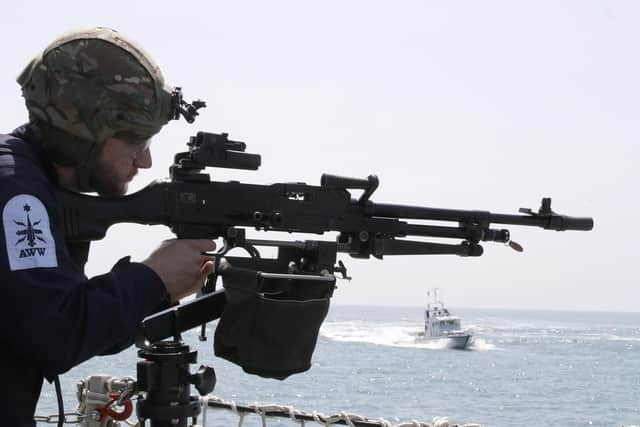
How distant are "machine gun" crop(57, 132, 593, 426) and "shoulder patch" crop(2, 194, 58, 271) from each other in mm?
345

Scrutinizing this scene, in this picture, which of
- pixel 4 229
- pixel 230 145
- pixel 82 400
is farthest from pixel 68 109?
pixel 82 400

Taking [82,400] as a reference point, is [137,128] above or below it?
above

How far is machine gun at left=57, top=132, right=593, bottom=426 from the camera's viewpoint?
8.27 ft

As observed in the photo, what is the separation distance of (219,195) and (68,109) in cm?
86

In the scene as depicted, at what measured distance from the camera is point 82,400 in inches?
182

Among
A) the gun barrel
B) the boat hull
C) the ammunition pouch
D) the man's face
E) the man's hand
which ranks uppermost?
the man's face

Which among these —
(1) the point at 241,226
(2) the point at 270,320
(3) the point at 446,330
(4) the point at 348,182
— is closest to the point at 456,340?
(3) the point at 446,330

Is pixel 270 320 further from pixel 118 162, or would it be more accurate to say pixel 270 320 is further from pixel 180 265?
pixel 118 162

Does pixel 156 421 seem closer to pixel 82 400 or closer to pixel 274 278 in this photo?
pixel 274 278

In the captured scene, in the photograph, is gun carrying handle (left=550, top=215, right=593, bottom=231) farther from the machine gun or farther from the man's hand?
the man's hand

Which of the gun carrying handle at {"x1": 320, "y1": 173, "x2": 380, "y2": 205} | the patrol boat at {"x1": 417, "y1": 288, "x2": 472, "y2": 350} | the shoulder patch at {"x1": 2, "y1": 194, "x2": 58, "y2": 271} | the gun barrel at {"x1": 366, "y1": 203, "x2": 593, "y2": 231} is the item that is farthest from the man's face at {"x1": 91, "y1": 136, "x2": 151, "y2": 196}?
the patrol boat at {"x1": 417, "y1": 288, "x2": 472, "y2": 350}

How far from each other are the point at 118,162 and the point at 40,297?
577 mm

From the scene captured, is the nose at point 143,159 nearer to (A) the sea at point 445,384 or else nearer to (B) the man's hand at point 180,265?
(B) the man's hand at point 180,265

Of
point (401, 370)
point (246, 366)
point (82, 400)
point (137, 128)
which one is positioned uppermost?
point (137, 128)
